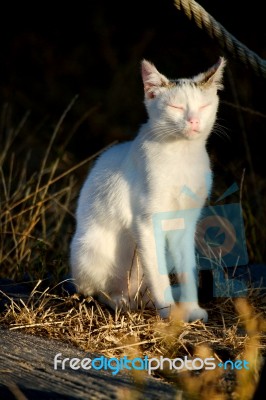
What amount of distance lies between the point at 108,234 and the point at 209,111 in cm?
64

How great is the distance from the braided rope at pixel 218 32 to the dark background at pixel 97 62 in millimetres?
2215

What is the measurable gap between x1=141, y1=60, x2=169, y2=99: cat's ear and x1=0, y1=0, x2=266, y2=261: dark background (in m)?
2.27

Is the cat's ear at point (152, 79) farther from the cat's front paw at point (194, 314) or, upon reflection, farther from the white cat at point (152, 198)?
the cat's front paw at point (194, 314)

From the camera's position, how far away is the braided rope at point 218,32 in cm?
282

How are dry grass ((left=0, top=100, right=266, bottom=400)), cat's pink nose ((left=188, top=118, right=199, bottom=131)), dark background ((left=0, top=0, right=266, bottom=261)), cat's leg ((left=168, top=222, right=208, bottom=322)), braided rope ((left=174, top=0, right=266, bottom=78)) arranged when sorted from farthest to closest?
dark background ((left=0, top=0, right=266, bottom=261)) → cat's leg ((left=168, top=222, right=208, bottom=322)) → braided rope ((left=174, top=0, right=266, bottom=78)) → cat's pink nose ((left=188, top=118, right=199, bottom=131)) → dry grass ((left=0, top=100, right=266, bottom=400))

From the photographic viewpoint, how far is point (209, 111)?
2.80m

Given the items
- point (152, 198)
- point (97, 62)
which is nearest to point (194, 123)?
point (152, 198)

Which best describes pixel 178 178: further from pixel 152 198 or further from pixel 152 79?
pixel 152 79

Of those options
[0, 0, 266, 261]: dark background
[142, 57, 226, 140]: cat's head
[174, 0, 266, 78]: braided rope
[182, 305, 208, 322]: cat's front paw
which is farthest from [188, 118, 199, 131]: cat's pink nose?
[0, 0, 266, 261]: dark background

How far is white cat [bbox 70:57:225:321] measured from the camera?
2.79m

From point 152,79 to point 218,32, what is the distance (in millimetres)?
313

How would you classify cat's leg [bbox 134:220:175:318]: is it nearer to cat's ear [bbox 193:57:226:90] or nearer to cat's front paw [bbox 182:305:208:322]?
cat's front paw [bbox 182:305:208:322]

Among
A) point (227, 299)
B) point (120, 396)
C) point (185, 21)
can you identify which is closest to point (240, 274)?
point (227, 299)

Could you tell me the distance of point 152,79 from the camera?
2.83 meters
